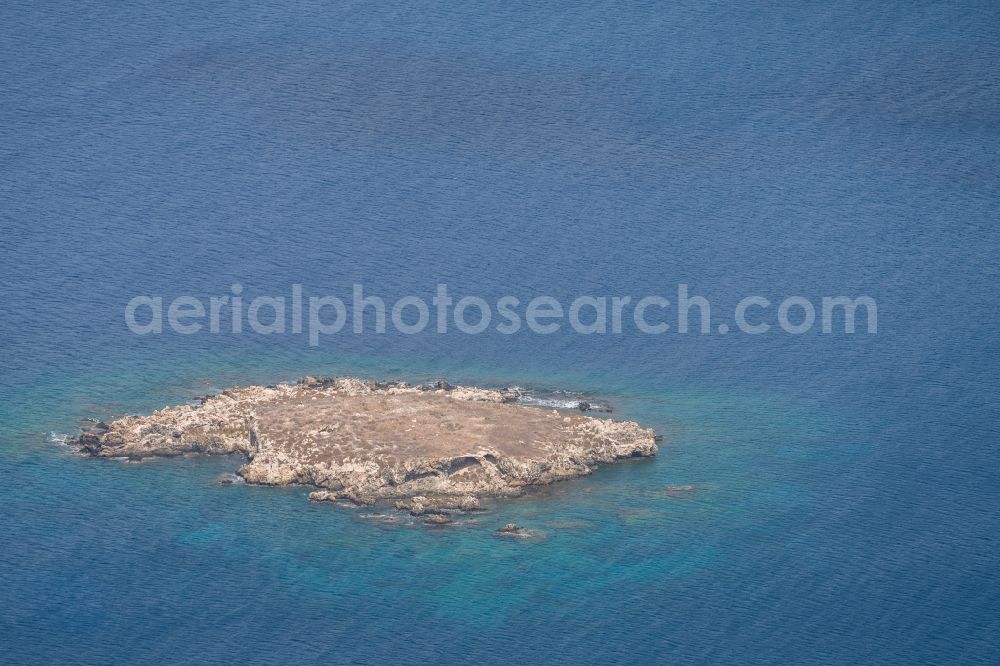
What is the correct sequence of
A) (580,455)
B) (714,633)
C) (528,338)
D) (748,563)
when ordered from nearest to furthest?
(714,633)
(748,563)
(580,455)
(528,338)

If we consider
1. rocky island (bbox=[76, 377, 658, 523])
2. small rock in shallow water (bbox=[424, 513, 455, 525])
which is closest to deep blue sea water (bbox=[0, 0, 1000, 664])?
small rock in shallow water (bbox=[424, 513, 455, 525])

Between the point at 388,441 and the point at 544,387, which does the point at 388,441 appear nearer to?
the point at 388,441

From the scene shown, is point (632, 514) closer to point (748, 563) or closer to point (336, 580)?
point (748, 563)

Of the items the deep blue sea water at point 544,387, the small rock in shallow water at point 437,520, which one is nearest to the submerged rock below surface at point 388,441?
the small rock in shallow water at point 437,520

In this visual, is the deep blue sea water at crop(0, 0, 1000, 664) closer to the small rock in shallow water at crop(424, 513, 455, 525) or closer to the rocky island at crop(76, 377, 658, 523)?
the small rock in shallow water at crop(424, 513, 455, 525)

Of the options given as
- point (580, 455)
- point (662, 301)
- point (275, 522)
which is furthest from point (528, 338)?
point (275, 522)

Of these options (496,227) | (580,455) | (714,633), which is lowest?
(714,633)

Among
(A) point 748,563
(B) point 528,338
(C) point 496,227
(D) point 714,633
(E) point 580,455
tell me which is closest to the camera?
(D) point 714,633
